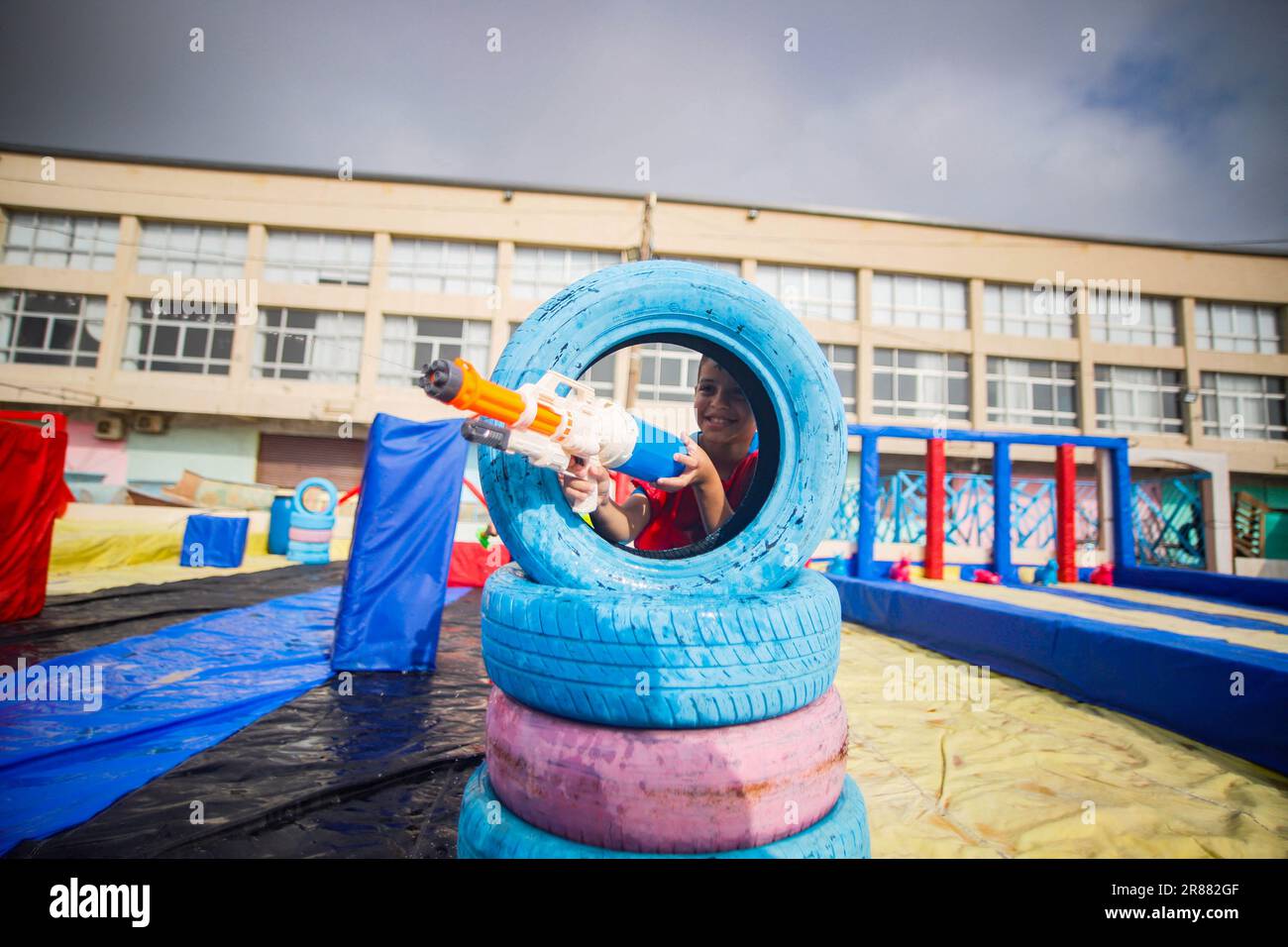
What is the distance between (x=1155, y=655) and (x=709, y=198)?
2230cm

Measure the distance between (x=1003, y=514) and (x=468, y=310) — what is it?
62.5ft

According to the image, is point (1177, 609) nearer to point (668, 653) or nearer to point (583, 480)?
point (668, 653)

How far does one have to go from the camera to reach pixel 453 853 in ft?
6.68

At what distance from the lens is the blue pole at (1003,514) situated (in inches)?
370

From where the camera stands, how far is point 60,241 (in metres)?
21.5

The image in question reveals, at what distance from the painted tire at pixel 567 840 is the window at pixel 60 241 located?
96.8 feet

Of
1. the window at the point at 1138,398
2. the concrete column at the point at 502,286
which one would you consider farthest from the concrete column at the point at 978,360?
the concrete column at the point at 502,286

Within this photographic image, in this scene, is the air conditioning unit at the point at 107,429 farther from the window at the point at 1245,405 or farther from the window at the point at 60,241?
the window at the point at 1245,405

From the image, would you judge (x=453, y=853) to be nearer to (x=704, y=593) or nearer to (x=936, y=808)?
(x=704, y=593)

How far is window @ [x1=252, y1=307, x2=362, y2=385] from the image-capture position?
21.3 meters

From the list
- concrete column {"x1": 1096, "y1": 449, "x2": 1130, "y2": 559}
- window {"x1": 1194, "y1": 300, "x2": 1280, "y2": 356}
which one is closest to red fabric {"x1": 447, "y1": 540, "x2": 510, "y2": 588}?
concrete column {"x1": 1096, "y1": 449, "x2": 1130, "y2": 559}

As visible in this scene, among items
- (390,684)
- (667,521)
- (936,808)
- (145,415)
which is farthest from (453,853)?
(145,415)

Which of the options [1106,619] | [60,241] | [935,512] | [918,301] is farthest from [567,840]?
[60,241]

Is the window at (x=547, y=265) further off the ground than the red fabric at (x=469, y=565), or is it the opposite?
the window at (x=547, y=265)
